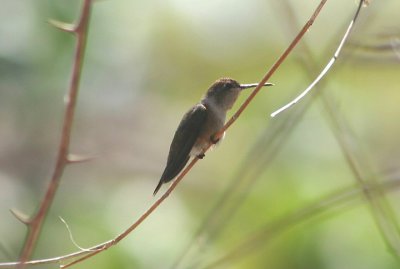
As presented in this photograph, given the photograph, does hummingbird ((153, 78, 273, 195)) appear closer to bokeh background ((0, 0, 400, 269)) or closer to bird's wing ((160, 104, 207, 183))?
bird's wing ((160, 104, 207, 183))

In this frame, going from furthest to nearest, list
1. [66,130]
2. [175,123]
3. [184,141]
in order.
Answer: [175,123] < [184,141] < [66,130]

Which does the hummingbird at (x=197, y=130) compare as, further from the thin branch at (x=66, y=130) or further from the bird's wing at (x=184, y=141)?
the thin branch at (x=66, y=130)

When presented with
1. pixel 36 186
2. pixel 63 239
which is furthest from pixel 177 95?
pixel 63 239

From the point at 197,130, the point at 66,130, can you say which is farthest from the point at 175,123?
the point at 66,130

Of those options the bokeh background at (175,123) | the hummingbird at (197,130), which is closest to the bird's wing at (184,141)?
the hummingbird at (197,130)

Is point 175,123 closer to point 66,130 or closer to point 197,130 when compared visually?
point 197,130

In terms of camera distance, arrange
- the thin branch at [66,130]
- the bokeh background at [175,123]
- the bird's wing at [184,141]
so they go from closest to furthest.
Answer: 1. the thin branch at [66,130]
2. the bird's wing at [184,141]
3. the bokeh background at [175,123]

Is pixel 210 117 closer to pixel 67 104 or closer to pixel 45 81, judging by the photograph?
pixel 67 104
